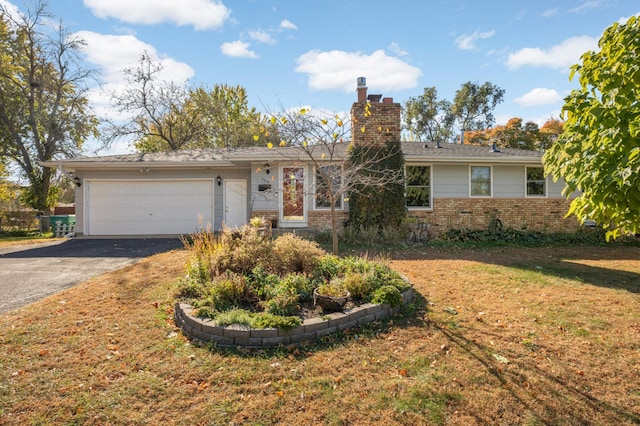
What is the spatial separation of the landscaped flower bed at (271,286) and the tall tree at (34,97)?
63.9 ft

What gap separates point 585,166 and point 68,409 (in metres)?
5.15

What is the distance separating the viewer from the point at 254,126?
27734 millimetres

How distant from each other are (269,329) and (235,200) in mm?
10058

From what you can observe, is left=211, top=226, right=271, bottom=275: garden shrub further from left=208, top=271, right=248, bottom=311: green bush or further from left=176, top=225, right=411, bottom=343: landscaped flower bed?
left=208, top=271, right=248, bottom=311: green bush

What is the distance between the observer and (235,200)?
1308cm

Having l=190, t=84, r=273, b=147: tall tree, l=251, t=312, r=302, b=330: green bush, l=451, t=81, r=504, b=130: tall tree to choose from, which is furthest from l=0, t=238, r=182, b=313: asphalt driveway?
l=451, t=81, r=504, b=130: tall tree

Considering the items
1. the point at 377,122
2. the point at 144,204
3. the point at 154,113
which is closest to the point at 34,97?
the point at 154,113

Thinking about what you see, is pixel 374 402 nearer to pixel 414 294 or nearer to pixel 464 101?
pixel 414 294

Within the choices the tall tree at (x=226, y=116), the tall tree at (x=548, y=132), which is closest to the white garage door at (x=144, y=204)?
the tall tree at (x=226, y=116)

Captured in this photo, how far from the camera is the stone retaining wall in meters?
3.53

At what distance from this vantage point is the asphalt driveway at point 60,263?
5535mm

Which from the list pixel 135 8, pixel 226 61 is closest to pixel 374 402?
pixel 135 8

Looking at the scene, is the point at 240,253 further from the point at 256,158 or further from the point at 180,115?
the point at 180,115

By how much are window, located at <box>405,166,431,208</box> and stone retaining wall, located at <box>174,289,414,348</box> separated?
856cm
